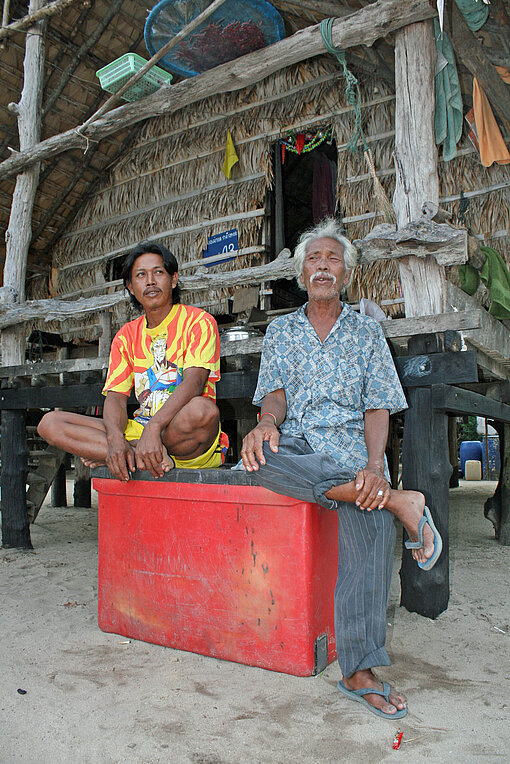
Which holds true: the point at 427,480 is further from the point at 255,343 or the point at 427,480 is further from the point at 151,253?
the point at 151,253

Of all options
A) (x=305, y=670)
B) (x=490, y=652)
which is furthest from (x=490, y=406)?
(x=305, y=670)

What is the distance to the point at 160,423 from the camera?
94.0 inches

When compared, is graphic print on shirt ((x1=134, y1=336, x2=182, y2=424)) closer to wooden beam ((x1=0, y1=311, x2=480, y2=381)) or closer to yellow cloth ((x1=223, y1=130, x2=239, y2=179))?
wooden beam ((x1=0, y1=311, x2=480, y2=381))

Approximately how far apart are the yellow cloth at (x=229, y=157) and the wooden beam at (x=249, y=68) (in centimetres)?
174

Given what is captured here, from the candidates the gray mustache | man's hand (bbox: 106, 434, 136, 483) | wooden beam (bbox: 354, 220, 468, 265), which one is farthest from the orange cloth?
man's hand (bbox: 106, 434, 136, 483)

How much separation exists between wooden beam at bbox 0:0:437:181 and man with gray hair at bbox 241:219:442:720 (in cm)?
193

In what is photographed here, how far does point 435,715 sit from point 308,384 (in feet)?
3.98

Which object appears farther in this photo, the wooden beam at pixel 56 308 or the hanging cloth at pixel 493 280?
the wooden beam at pixel 56 308

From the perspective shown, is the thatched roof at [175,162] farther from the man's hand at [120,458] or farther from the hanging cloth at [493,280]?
the man's hand at [120,458]

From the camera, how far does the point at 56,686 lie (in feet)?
6.65

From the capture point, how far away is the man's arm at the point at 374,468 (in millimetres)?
1872

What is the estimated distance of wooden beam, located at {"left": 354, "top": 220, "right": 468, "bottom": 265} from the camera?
300cm

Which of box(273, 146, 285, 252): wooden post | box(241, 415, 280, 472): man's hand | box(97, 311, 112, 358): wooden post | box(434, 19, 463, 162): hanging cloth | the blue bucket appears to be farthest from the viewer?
the blue bucket

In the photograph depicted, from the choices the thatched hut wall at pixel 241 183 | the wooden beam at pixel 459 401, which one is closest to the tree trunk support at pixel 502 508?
the wooden beam at pixel 459 401
